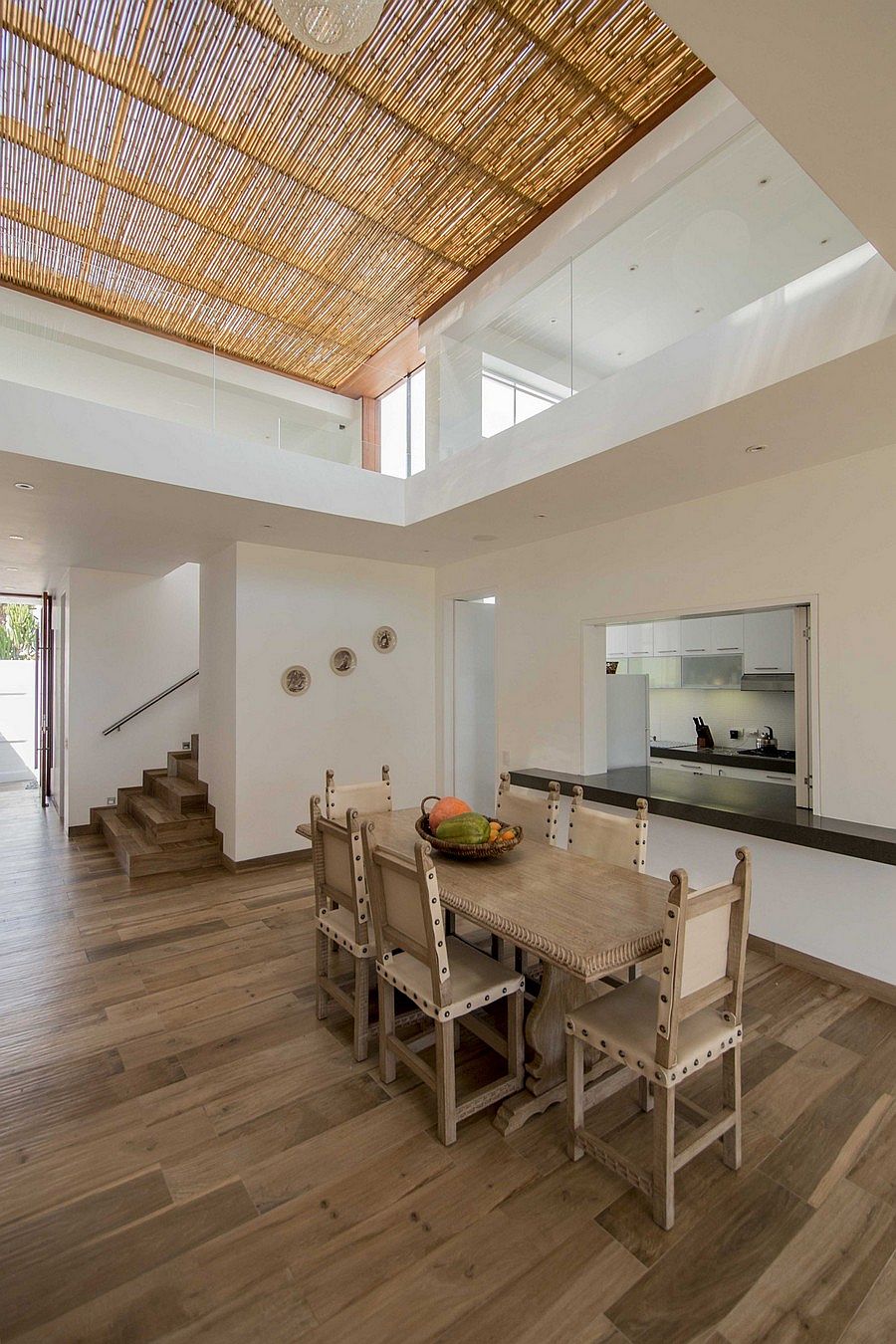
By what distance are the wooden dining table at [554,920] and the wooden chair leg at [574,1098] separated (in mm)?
188

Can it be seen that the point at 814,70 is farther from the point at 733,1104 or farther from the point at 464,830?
the point at 733,1104

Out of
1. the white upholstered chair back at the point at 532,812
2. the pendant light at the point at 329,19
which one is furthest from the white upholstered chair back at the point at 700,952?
the pendant light at the point at 329,19

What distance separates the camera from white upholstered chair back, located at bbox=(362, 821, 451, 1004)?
195 centimetres

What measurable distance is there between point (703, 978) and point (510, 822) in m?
1.54

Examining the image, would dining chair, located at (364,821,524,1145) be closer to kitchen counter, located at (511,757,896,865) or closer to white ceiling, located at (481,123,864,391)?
kitchen counter, located at (511,757,896,865)

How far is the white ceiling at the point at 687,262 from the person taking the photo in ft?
8.11

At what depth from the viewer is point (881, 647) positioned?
9.87 ft

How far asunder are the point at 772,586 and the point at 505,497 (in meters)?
1.58

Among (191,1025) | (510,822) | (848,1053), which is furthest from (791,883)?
(191,1025)

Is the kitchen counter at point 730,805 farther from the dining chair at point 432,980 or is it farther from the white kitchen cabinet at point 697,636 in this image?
the dining chair at point 432,980

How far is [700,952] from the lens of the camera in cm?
174

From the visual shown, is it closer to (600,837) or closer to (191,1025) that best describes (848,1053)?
(600,837)

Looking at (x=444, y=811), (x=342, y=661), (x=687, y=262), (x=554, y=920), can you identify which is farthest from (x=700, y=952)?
(x=342, y=661)

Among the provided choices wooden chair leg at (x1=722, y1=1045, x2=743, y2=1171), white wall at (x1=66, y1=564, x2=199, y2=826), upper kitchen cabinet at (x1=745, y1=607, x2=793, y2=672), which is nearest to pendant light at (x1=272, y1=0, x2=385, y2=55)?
wooden chair leg at (x1=722, y1=1045, x2=743, y2=1171)
